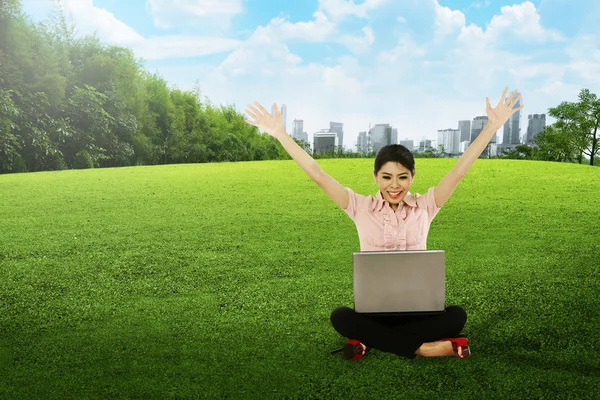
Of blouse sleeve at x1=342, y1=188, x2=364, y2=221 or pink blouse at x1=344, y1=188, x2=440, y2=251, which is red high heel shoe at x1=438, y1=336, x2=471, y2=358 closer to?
pink blouse at x1=344, y1=188, x2=440, y2=251

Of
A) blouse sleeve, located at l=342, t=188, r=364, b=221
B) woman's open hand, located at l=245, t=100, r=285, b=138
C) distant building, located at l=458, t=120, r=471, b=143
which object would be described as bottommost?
blouse sleeve, located at l=342, t=188, r=364, b=221

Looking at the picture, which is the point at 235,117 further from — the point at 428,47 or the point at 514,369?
the point at 514,369

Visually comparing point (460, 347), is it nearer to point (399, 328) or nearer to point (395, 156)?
point (399, 328)

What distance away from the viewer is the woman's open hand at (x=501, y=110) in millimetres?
3201

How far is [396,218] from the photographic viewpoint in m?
3.19

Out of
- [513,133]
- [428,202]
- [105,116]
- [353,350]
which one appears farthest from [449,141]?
[353,350]

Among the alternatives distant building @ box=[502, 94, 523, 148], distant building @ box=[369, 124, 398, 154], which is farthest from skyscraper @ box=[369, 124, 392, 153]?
distant building @ box=[502, 94, 523, 148]

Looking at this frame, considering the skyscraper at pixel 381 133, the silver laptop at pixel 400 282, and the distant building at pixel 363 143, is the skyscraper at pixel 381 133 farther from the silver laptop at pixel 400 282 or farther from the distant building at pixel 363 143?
the silver laptop at pixel 400 282

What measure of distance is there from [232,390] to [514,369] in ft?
4.95

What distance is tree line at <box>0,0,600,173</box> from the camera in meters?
18.1

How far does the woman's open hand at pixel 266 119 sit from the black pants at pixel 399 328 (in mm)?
1068

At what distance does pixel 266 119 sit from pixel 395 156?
0.74 metres

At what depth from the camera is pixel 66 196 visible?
34.8ft

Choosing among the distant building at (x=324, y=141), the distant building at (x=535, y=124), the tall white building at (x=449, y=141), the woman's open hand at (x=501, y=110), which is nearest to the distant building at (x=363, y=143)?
the distant building at (x=324, y=141)
